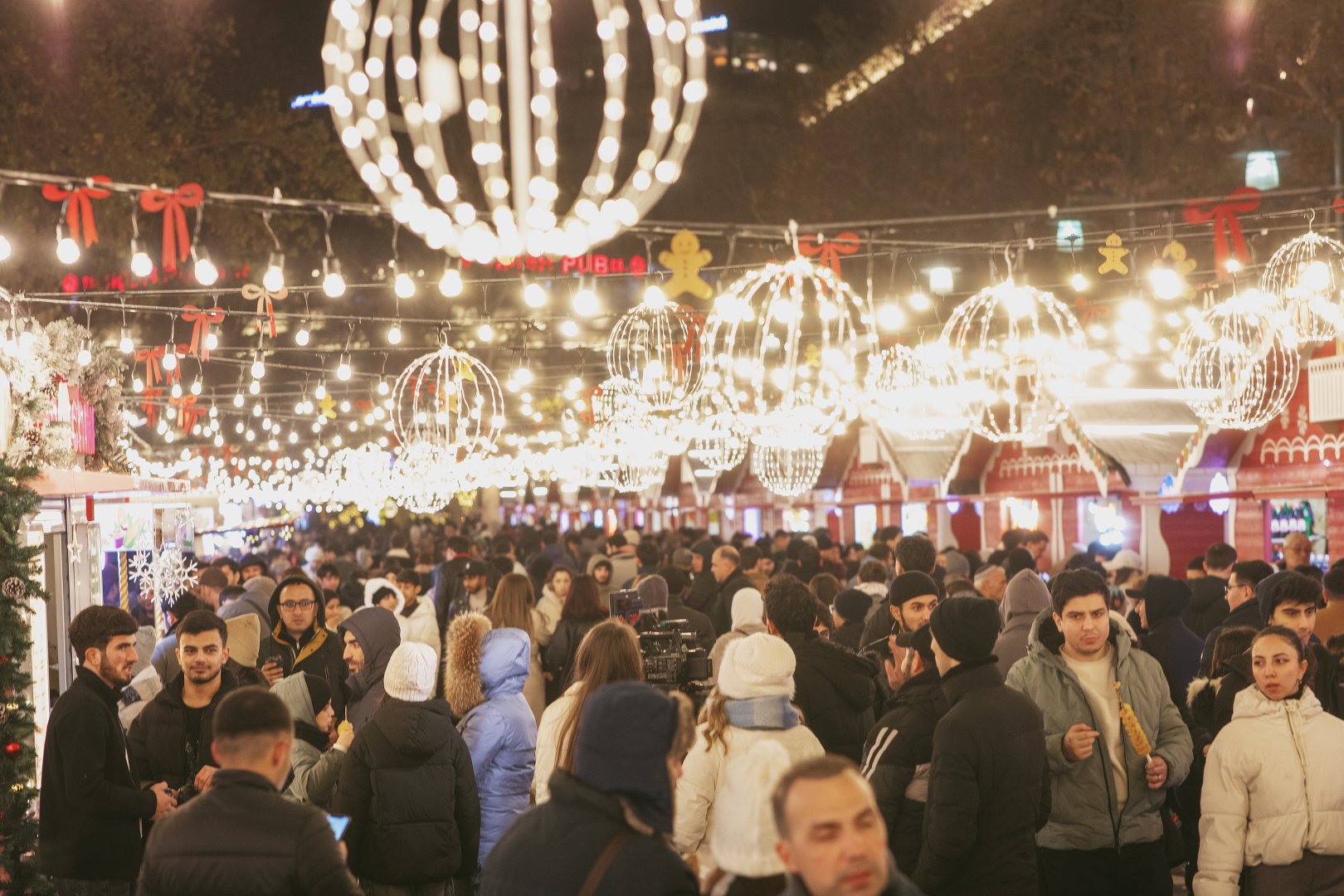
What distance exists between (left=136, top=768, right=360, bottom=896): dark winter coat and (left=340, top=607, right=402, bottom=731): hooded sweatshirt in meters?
4.46

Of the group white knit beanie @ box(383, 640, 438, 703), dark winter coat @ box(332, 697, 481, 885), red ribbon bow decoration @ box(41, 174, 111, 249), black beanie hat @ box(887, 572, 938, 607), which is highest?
red ribbon bow decoration @ box(41, 174, 111, 249)

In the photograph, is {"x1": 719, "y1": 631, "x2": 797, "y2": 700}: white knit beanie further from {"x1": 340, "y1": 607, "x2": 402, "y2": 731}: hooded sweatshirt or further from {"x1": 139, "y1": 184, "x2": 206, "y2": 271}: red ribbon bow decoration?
{"x1": 139, "y1": 184, "x2": 206, "y2": 271}: red ribbon bow decoration

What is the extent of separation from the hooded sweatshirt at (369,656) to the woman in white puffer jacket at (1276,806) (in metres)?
4.62

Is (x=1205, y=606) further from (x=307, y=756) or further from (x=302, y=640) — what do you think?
(x=307, y=756)

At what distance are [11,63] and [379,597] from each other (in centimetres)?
1006

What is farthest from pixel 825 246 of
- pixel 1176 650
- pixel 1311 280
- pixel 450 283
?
pixel 1176 650

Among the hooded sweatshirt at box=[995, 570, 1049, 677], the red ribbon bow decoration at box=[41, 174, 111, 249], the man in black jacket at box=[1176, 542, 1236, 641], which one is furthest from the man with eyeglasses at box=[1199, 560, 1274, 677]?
the red ribbon bow decoration at box=[41, 174, 111, 249]

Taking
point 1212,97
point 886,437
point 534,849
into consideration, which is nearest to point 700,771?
point 534,849

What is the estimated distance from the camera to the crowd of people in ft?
10.5

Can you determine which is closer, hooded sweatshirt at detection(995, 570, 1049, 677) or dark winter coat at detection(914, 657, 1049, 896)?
dark winter coat at detection(914, 657, 1049, 896)

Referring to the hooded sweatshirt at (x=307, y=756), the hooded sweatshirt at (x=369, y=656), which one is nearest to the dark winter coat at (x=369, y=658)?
the hooded sweatshirt at (x=369, y=656)

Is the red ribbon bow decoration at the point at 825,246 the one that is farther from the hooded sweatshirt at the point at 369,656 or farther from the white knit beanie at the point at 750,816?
the white knit beanie at the point at 750,816

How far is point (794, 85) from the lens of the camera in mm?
36656

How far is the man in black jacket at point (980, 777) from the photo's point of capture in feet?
14.9
